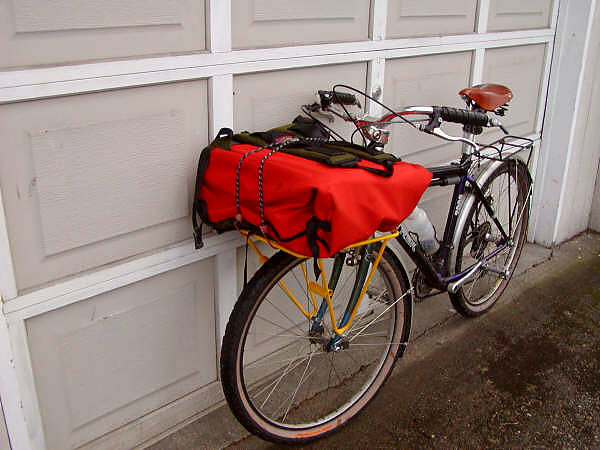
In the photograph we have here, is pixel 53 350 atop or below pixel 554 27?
below

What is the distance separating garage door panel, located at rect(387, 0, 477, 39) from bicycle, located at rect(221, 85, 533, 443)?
41cm

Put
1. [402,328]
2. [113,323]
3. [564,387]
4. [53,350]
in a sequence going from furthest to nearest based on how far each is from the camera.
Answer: [564,387]
[402,328]
[113,323]
[53,350]

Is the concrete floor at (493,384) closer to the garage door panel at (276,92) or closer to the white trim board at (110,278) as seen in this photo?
the white trim board at (110,278)

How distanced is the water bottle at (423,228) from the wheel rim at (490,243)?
0.33 metres

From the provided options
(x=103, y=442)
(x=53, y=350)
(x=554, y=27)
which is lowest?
(x=103, y=442)

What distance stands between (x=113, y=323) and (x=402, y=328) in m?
1.23

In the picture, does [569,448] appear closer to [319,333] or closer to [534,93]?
[319,333]

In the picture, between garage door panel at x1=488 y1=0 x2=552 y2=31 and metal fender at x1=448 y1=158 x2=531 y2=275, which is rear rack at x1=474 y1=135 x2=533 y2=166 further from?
garage door panel at x1=488 y1=0 x2=552 y2=31

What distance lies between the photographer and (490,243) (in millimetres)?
3371

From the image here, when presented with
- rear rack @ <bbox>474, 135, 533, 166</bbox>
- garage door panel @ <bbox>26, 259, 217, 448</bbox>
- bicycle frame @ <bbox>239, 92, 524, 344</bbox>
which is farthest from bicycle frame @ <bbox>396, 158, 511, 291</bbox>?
garage door panel @ <bbox>26, 259, 217, 448</bbox>

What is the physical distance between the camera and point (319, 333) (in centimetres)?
244

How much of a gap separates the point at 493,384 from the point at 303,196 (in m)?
1.66

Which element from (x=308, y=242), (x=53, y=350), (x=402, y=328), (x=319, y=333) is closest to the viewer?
(x=308, y=242)

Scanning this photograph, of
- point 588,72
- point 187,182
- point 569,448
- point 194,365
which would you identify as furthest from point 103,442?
point 588,72
